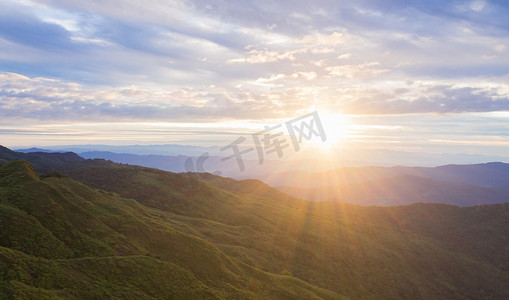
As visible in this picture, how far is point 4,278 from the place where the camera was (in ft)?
44.8

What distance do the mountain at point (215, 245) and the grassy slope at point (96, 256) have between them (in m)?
0.10

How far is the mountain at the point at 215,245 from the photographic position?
18281 mm

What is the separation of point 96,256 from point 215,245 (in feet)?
69.8

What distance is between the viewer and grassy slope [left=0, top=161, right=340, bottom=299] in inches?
615

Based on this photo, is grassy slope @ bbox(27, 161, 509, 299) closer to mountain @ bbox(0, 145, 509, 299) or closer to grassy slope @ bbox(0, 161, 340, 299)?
mountain @ bbox(0, 145, 509, 299)

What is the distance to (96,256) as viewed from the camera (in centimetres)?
1994

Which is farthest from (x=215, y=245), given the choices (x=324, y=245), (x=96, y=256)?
(x=324, y=245)

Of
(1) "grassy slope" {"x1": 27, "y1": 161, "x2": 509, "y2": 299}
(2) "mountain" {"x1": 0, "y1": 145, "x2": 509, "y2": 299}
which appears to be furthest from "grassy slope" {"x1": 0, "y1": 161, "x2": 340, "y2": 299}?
(1) "grassy slope" {"x1": 27, "y1": 161, "x2": 509, "y2": 299}

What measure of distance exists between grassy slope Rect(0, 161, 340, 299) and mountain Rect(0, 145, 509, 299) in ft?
0.32

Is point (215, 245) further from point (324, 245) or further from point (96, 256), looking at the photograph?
point (324, 245)

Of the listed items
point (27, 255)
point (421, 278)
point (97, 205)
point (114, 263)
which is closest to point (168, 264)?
point (114, 263)

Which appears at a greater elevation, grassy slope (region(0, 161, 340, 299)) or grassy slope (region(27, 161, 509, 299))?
grassy slope (region(0, 161, 340, 299))

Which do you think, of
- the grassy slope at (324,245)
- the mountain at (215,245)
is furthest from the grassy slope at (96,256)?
the grassy slope at (324,245)

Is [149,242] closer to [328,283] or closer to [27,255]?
[27,255]
